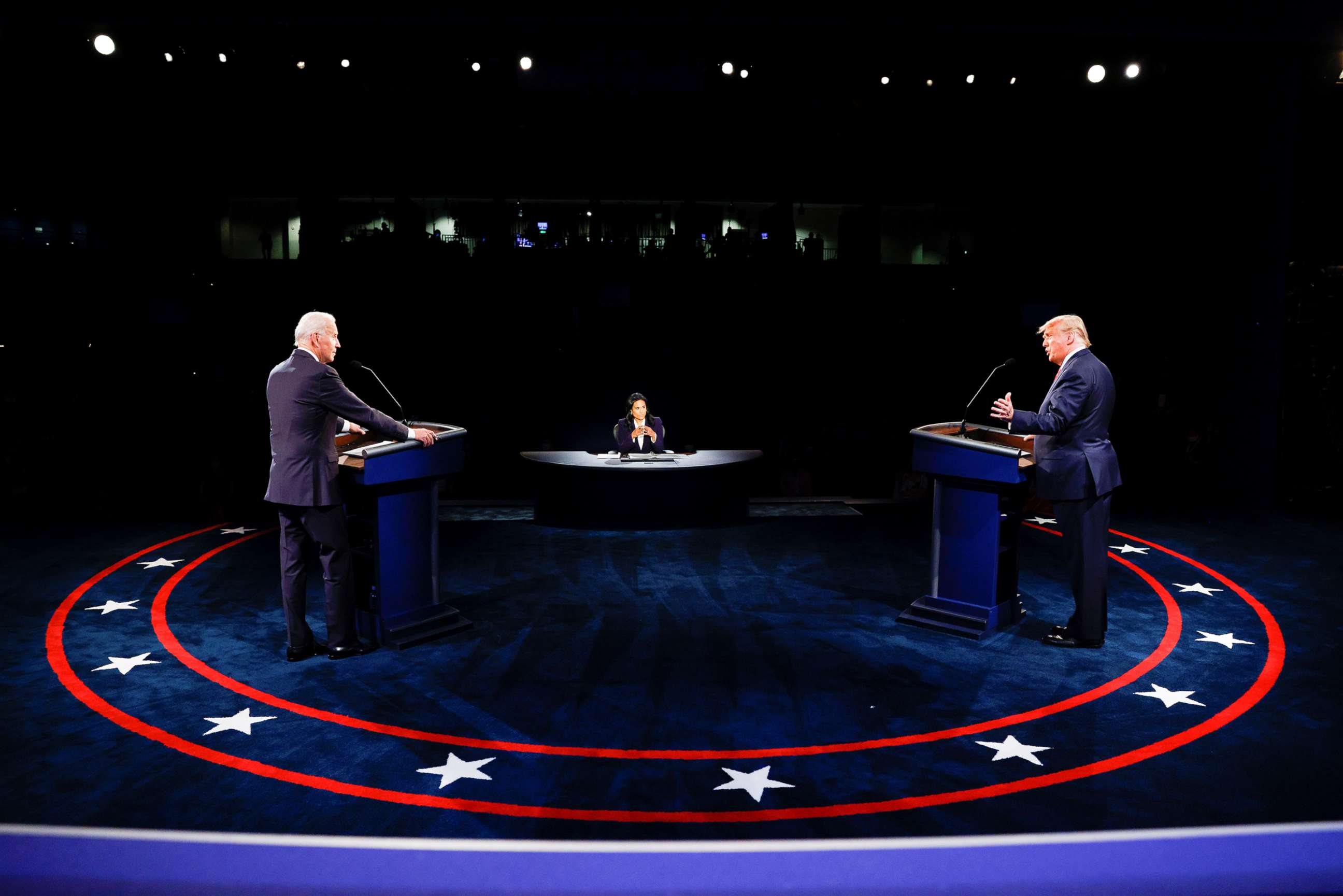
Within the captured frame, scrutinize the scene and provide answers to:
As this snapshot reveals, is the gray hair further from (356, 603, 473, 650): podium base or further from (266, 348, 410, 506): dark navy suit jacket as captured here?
(356, 603, 473, 650): podium base

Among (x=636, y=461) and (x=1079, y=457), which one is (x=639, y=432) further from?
(x=1079, y=457)

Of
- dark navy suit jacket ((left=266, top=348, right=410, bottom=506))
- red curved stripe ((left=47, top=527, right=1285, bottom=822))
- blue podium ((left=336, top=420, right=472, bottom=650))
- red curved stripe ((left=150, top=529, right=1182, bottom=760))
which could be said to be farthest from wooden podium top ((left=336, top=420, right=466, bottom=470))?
red curved stripe ((left=47, top=527, right=1285, bottom=822))

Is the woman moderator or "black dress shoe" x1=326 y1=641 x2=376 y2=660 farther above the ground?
the woman moderator

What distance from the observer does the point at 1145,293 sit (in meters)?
10.1

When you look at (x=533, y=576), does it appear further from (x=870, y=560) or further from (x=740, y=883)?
(x=740, y=883)

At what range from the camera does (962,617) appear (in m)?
4.96

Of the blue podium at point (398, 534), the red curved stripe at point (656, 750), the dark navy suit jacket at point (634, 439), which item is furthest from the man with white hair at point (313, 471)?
the dark navy suit jacket at point (634, 439)

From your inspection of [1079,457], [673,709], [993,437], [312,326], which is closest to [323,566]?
[312,326]

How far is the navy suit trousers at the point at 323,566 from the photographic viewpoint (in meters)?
4.32

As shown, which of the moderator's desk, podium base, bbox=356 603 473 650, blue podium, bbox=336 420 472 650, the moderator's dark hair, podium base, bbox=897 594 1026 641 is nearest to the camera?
blue podium, bbox=336 420 472 650

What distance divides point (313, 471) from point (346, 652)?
0.99 metres

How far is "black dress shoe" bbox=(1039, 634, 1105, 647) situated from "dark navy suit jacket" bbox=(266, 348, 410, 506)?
12.6 ft

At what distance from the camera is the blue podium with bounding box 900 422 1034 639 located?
15.6 feet

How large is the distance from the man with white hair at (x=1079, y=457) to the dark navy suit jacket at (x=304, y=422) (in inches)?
132
